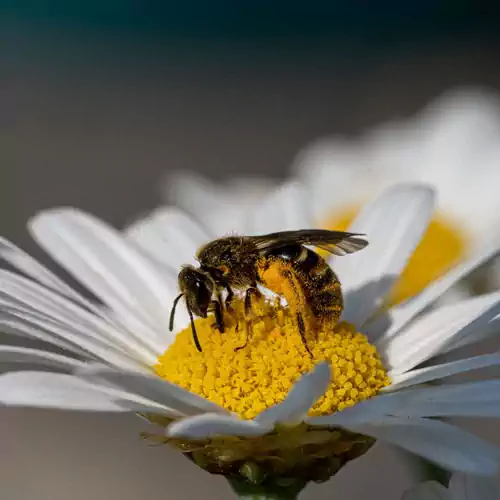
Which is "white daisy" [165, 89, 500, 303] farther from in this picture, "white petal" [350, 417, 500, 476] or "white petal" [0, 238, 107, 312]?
"white petal" [350, 417, 500, 476]

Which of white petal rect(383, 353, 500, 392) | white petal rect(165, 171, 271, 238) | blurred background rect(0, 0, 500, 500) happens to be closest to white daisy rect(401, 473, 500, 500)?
white petal rect(383, 353, 500, 392)

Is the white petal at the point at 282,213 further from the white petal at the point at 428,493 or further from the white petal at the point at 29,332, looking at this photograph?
the white petal at the point at 428,493

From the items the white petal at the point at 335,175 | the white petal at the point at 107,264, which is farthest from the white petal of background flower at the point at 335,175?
the white petal at the point at 107,264

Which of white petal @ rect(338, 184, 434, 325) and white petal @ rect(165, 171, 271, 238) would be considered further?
white petal @ rect(165, 171, 271, 238)

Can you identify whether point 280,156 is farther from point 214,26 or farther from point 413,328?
point 413,328

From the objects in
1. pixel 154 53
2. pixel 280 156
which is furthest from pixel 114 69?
pixel 280 156

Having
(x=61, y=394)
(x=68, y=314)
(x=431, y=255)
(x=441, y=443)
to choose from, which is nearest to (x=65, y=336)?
(x=68, y=314)

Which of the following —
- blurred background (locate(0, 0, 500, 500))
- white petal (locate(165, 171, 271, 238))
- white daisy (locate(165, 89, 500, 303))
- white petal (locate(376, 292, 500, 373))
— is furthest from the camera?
blurred background (locate(0, 0, 500, 500))
